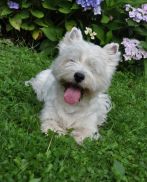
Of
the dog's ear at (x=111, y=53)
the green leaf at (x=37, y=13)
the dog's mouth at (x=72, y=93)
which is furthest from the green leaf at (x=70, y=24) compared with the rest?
the dog's mouth at (x=72, y=93)

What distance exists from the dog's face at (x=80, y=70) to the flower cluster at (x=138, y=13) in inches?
120

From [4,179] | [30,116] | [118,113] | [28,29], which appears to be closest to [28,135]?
[30,116]

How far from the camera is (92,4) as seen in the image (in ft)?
30.6

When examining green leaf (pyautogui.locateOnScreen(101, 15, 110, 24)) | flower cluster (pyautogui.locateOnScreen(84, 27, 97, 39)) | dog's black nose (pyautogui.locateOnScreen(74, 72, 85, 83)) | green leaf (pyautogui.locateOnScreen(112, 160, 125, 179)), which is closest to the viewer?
green leaf (pyautogui.locateOnScreen(112, 160, 125, 179))

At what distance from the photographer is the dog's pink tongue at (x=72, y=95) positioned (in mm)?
6254

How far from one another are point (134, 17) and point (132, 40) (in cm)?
38

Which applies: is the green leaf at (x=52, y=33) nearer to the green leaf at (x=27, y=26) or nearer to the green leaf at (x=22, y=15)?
the green leaf at (x=27, y=26)

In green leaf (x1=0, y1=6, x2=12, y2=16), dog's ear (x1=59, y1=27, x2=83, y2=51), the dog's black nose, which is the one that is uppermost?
dog's ear (x1=59, y1=27, x2=83, y2=51)

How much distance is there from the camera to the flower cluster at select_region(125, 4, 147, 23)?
943 centimetres

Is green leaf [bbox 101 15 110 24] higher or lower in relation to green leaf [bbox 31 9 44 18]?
higher

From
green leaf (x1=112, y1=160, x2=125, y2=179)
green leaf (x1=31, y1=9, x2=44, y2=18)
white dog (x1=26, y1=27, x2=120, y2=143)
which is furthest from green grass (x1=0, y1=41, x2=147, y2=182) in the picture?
green leaf (x1=31, y1=9, x2=44, y2=18)

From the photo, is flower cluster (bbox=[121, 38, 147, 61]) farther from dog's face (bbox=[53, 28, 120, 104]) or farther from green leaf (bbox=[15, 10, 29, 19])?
dog's face (bbox=[53, 28, 120, 104])

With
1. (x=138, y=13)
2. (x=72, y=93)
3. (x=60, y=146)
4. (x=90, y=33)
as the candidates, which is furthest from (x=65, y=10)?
(x=60, y=146)

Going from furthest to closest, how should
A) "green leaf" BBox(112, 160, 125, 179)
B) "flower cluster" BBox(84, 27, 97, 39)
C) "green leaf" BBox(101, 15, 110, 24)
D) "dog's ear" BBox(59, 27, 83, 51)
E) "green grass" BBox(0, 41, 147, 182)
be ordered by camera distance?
"green leaf" BBox(101, 15, 110, 24), "flower cluster" BBox(84, 27, 97, 39), "dog's ear" BBox(59, 27, 83, 51), "green leaf" BBox(112, 160, 125, 179), "green grass" BBox(0, 41, 147, 182)
